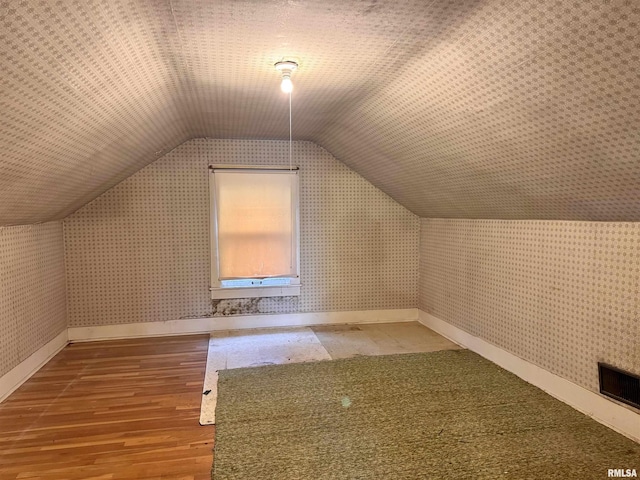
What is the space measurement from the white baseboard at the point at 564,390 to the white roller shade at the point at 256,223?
1.86m

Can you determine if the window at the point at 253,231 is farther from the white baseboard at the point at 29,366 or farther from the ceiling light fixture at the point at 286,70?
the ceiling light fixture at the point at 286,70

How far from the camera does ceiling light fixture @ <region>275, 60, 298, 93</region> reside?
1957 millimetres

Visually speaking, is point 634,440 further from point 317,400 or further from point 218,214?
point 218,214

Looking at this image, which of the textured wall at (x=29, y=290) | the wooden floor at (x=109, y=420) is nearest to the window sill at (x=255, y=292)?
the wooden floor at (x=109, y=420)

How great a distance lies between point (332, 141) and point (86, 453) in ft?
9.60

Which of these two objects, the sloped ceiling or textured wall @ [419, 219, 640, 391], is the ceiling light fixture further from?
textured wall @ [419, 219, 640, 391]

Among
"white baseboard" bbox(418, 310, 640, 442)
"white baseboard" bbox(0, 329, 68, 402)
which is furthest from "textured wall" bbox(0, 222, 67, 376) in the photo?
"white baseboard" bbox(418, 310, 640, 442)

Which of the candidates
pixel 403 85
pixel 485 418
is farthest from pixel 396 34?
pixel 485 418

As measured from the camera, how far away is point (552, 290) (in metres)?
2.51

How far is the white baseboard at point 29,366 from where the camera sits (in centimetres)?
256

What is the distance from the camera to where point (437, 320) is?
12.8 ft

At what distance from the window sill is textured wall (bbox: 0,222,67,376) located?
4.42 ft

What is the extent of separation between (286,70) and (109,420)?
221 cm

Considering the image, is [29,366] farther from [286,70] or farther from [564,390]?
[564,390]
